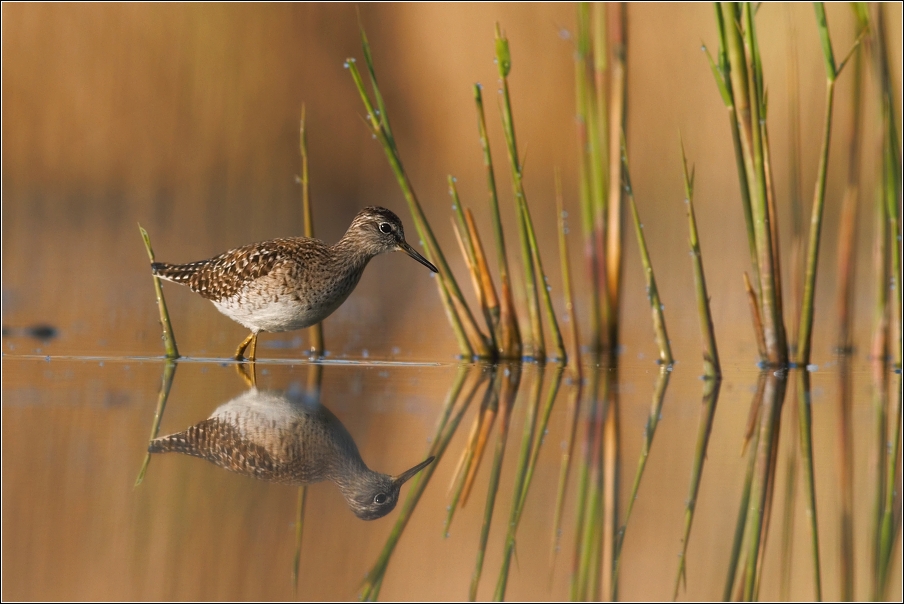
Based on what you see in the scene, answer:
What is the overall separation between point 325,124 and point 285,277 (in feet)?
25.4

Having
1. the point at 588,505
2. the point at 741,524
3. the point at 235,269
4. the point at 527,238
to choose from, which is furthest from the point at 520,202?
the point at 741,524

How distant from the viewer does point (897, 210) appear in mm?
5570

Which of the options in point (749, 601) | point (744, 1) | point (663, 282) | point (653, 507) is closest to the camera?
point (749, 601)

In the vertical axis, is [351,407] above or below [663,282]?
below

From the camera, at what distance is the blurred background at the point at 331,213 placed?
3377mm

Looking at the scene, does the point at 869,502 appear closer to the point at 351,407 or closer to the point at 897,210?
the point at 351,407

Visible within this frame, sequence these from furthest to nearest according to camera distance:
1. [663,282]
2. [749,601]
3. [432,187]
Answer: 1. [432,187]
2. [663,282]
3. [749,601]

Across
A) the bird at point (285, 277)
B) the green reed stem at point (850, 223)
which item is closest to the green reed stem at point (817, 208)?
the green reed stem at point (850, 223)

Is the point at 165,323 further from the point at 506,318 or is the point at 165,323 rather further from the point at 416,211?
the point at 506,318

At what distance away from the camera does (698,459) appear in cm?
384

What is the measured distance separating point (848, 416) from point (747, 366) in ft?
4.89

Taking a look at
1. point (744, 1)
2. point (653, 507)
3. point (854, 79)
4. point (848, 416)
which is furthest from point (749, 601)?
point (854, 79)

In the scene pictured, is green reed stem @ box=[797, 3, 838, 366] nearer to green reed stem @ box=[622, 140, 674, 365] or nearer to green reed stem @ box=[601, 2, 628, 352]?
→ green reed stem @ box=[622, 140, 674, 365]

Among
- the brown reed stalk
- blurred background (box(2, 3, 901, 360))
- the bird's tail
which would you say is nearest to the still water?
the brown reed stalk
